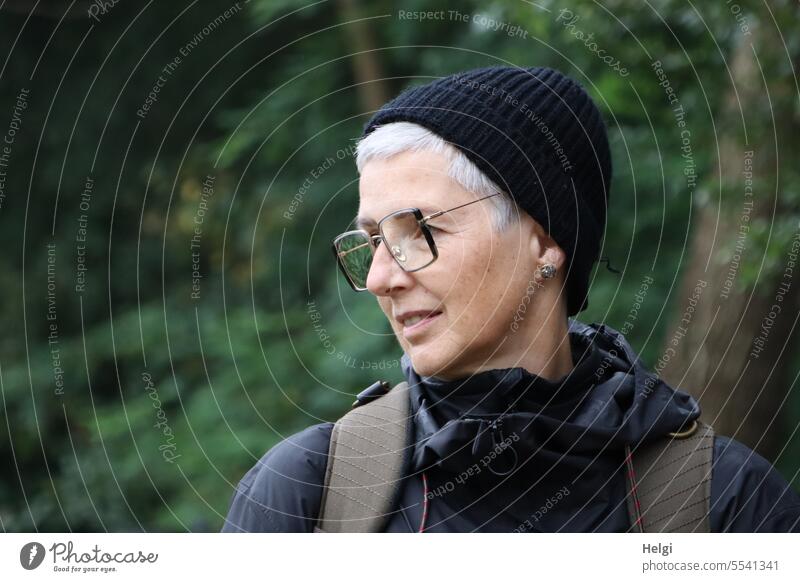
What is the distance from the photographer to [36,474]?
5965 millimetres

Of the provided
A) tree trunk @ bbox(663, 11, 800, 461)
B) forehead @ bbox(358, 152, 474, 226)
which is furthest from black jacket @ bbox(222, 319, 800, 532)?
tree trunk @ bbox(663, 11, 800, 461)

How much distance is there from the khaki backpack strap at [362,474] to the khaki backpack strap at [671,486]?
0.37 m

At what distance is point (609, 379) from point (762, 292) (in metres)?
1.82

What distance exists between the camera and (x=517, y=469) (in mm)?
1648

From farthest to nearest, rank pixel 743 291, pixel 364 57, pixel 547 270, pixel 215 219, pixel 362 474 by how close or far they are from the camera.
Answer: pixel 215 219, pixel 364 57, pixel 743 291, pixel 547 270, pixel 362 474

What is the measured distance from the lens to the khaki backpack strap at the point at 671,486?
162 cm

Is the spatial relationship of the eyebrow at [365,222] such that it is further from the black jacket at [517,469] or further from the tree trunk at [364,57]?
the tree trunk at [364,57]

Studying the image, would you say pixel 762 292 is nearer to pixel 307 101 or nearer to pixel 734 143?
pixel 734 143

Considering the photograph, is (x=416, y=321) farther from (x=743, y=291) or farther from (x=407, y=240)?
(x=743, y=291)
